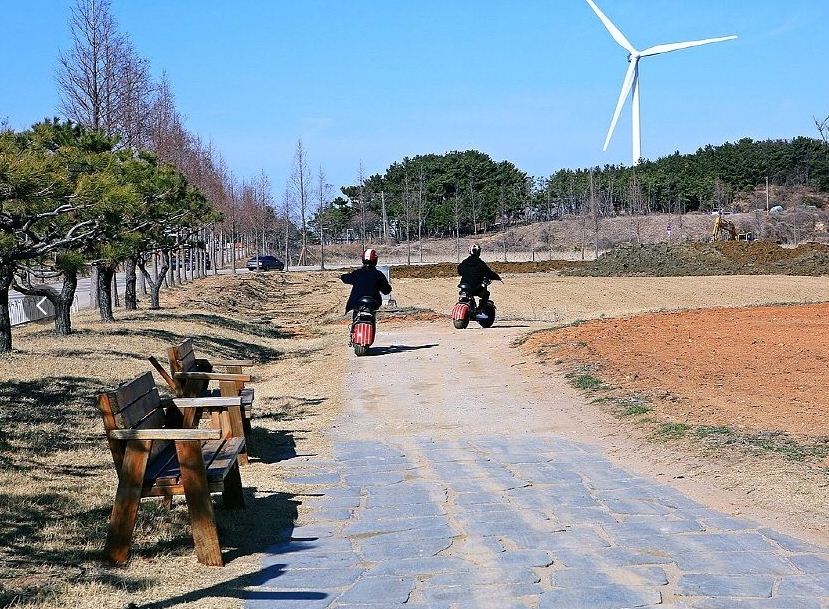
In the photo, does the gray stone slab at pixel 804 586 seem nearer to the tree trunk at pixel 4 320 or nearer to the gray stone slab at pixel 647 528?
the gray stone slab at pixel 647 528

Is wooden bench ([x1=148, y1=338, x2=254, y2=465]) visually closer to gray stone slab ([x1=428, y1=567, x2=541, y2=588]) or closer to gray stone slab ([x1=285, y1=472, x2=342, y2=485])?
gray stone slab ([x1=285, y1=472, x2=342, y2=485])

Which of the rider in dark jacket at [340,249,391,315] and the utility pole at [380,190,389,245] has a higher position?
the utility pole at [380,190,389,245]

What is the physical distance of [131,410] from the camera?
658 cm

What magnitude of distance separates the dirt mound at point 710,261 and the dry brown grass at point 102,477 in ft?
134

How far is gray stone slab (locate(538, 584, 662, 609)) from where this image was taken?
16.3 ft

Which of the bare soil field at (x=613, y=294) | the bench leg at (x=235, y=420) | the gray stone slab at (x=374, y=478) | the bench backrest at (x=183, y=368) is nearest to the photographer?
the gray stone slab at (x=374, y=478)

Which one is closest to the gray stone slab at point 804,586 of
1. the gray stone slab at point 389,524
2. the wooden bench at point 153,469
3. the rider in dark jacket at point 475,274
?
the gray stone slab at point 389,524

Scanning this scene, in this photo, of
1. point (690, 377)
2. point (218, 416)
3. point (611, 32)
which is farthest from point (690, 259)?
point (218, 416)

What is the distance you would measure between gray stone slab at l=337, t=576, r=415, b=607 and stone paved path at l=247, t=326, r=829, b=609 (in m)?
0.01

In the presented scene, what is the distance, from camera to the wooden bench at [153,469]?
19.5 feet

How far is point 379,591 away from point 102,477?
3.60 m

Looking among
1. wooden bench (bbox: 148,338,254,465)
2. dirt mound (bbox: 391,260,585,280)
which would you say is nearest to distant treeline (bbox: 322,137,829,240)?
dirt mound (bbox: 391,260,585,280)

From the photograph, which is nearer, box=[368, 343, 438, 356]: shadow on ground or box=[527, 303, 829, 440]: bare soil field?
box=[527, 303, 829, 440]: bare soil field

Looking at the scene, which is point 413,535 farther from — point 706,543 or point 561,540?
point 706,543
